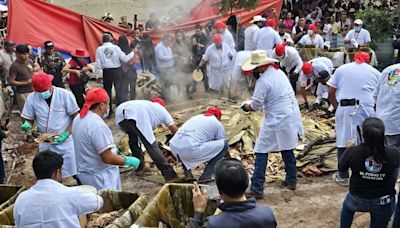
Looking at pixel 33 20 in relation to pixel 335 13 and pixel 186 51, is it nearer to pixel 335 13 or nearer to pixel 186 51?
pixel 186 51

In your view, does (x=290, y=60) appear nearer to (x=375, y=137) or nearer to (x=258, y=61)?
(x=258, y=61)

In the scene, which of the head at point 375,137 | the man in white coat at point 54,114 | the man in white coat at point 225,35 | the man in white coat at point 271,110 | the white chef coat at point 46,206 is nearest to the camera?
the white chef coat at point 46,206

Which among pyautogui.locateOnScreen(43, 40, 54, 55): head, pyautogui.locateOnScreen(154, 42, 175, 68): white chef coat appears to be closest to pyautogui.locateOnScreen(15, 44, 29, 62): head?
pyautogui.locateOnScreen(43, 40, 54, 55): head

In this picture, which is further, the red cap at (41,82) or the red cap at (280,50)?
the red cap at (280,50)

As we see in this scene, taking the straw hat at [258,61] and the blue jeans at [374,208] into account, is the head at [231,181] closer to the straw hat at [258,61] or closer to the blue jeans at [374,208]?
the blue jeans at [374,208]

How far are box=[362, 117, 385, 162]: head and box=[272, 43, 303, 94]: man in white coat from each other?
19.4ft

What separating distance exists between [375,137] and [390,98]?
2006 millimetres

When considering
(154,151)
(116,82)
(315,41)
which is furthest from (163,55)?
(154,151)

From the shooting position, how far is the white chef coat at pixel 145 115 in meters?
6.59

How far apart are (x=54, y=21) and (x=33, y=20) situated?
1.82ft

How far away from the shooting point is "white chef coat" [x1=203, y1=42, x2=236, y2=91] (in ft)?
37.1

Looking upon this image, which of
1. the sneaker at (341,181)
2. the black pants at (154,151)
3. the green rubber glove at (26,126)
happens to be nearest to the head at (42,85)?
the green rubber glove at (26,126)

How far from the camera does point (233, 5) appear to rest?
44.9 ft

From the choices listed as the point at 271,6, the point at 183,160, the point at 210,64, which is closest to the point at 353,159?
the point at 183,160
